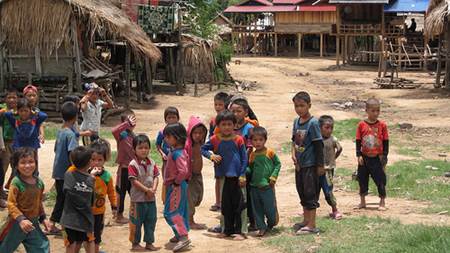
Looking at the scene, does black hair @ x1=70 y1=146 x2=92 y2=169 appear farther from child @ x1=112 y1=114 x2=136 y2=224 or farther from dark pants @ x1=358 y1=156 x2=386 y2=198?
dark pants @ x1=358 y1=156 x2=386 y2=198

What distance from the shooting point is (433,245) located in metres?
5.65

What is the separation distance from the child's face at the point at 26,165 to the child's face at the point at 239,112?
7.99 ft

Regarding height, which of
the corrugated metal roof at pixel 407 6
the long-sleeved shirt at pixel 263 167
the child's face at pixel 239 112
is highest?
the corrugated metal roof at pixel 407 6

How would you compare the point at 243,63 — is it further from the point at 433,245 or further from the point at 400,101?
the point at 433,245

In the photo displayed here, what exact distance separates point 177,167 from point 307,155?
50.1 inches

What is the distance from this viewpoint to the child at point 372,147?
25.1 ft

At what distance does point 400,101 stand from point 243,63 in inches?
745

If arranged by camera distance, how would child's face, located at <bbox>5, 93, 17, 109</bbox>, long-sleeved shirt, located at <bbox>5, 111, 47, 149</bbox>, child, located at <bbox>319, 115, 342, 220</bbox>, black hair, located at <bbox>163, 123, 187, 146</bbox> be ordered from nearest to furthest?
black hair, located at <bbox>163, 123, 187, 146</bbox>
child, located at <bbox>319, 115, 342, 220</bbox>
long-sleeved shirt, located at <bbox>5, 111, 47, 149</bbox>
child's face, located at <bbox>5, 93, 17, 109</bbox>

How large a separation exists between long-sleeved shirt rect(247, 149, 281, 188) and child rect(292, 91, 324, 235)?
0.74 feet

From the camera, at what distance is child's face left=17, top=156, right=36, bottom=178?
17.2ft

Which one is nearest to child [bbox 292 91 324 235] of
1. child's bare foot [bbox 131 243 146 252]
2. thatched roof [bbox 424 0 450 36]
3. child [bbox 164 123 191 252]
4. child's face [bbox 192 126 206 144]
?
child's face [bbox 192 126 206 144]

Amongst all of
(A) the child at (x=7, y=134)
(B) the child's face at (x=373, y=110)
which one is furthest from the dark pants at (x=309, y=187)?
(A) the child at (x=7, y=134)

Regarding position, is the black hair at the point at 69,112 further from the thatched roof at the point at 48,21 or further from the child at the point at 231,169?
the thatched roof at the point at 48,21

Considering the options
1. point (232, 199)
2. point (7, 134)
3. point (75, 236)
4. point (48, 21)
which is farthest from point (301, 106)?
point (48, 21)
